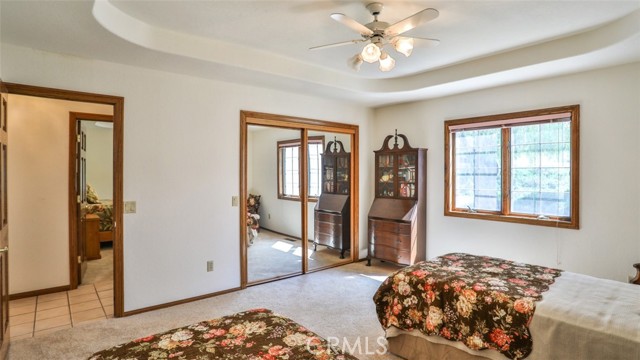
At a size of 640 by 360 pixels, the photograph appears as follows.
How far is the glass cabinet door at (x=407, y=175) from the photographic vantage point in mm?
4738

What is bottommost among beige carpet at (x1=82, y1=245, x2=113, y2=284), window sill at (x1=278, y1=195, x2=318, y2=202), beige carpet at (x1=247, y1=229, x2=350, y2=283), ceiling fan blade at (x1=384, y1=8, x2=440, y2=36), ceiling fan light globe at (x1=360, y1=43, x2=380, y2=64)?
beige carpet at (x1=82, y1=245, x2=113, y2=284)

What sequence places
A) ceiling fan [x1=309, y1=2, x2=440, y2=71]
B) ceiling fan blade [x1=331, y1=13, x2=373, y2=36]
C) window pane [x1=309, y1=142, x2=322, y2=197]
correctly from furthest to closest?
window pane [x1=309, y1=142, x2=322, y2=197] < ceiling fan [x1=309, y1=2, x2=440, y2=71] < ceiling fan blade [x1=331, y1=13, x2=373, y2=36]

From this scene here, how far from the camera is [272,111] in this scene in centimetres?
424

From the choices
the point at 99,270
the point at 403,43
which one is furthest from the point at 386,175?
the point at 99,270

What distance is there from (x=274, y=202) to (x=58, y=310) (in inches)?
122

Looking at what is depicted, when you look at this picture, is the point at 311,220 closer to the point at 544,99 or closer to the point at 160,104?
the point at 160,104

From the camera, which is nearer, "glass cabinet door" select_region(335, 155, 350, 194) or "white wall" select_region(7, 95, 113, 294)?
"white wall" select_region(7, 95, 113, 294)

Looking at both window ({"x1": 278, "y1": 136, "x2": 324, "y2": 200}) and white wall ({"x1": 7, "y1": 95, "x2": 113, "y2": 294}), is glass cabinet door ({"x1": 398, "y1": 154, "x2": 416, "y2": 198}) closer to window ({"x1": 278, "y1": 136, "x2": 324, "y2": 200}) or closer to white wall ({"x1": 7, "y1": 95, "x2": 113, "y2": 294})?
window ({"x1": 278, "y1": 136, "x2": 324, "y2": 200})

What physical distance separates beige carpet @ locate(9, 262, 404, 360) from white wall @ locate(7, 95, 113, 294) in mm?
1319

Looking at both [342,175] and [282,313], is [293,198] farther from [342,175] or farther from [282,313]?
[282,313]

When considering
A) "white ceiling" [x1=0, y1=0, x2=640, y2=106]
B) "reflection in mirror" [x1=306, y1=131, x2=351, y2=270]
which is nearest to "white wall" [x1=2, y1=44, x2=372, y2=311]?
"white ceiling" [x1=0, y1=0, x2=640, y2=106]

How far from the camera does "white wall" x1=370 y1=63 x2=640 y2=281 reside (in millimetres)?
3268

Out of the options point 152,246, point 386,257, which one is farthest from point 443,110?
point 152,246

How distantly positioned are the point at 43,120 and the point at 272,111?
2.61m
